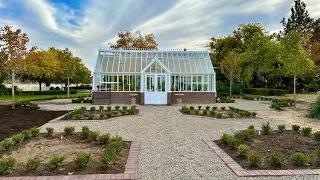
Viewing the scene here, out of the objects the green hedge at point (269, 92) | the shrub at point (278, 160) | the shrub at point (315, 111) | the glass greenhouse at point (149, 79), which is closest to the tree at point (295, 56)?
the shrub at point (315, 111)

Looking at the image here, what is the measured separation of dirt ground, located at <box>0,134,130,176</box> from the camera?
482 cm

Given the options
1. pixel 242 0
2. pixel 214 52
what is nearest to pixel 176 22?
pixel 242 0

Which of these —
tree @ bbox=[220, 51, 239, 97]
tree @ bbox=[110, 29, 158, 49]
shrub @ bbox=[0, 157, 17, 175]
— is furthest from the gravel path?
tree @ bbox=[110, 29, 158, 49]

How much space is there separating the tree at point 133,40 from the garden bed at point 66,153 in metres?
34.7

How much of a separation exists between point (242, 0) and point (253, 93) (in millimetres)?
17535

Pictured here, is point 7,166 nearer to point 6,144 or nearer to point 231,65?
point 6,144

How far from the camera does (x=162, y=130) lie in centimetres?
917

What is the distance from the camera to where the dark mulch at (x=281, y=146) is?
5.37 m

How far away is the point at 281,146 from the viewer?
6.68 m

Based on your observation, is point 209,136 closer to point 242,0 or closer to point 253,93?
point 242,0

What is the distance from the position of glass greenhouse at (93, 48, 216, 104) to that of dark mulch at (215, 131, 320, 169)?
1232 cm

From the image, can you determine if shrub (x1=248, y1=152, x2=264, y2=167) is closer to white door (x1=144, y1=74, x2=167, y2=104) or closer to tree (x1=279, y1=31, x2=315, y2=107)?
tree (x1=279, y1=31, x2=315, y2=107)

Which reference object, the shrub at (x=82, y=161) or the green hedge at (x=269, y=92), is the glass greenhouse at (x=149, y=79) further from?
the shrub at (x=82, y=161)

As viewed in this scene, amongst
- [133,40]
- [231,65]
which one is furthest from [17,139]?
[133,40]
